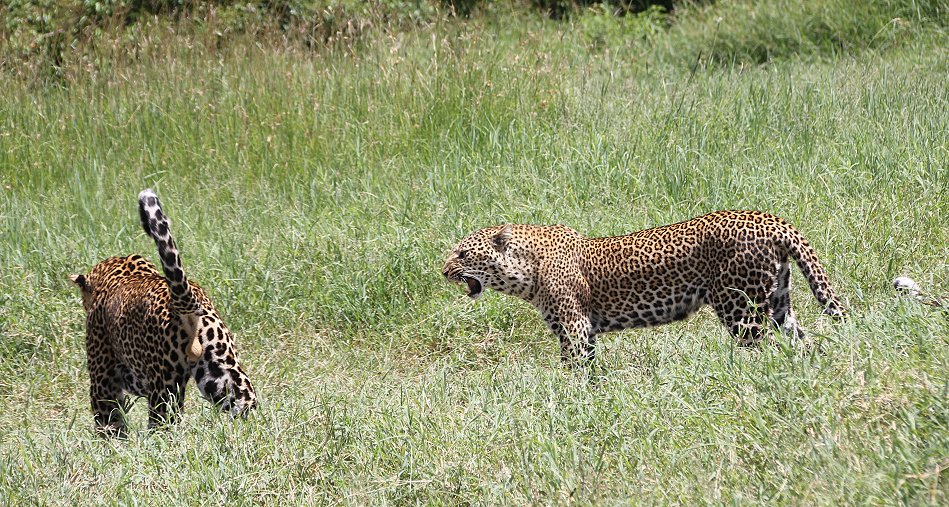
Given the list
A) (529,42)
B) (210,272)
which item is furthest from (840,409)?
(529,42)

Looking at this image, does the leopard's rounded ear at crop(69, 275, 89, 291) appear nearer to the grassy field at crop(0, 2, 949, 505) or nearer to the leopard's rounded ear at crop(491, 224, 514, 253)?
the grassy field at crop(0, 2, 949, 505)

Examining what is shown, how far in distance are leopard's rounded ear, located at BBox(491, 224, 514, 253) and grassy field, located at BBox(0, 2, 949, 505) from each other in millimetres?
605

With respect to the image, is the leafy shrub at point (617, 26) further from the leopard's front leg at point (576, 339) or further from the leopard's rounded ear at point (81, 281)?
the leopard's rounded ear at point (81, 281)

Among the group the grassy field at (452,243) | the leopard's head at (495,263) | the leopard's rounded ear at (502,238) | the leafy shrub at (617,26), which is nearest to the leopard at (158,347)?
the grassy field at (452,243)

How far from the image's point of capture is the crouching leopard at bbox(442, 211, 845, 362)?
229 inches

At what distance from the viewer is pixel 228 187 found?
898 cm

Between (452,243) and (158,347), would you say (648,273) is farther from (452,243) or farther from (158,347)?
(158,347)

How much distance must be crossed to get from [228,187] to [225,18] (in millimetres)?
3727

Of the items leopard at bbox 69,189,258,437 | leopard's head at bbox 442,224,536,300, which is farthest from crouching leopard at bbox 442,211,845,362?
leopard at bbox 69,189,258,437

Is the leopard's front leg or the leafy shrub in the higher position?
the leopard's front leg

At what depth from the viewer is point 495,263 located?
6.48m

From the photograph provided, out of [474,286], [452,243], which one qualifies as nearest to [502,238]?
[474,286]

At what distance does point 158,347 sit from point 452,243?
2.57 metres

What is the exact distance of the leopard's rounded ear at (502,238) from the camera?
21.4ft
